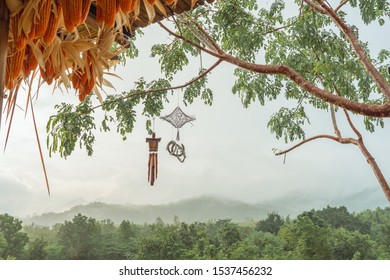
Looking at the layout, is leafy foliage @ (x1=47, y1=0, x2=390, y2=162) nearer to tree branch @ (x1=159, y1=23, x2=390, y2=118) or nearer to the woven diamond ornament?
the woven diamond ornament

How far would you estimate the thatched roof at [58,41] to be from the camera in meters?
0.48

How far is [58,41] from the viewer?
0.57 metres

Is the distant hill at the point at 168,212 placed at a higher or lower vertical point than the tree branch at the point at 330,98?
lower

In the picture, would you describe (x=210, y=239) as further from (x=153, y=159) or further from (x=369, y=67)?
(x=369, y=67)

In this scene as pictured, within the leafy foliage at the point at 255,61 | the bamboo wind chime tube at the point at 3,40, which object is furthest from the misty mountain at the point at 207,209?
the bamboo wind chime tube at the point at 3,40

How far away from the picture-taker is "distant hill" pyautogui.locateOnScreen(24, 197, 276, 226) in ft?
19.8

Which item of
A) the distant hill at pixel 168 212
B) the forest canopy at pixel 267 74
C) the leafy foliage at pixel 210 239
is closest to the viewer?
the forest canopy at pixel 267 74

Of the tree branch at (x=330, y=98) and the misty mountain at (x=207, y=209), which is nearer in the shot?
the tree branch at (x=330, y=98)

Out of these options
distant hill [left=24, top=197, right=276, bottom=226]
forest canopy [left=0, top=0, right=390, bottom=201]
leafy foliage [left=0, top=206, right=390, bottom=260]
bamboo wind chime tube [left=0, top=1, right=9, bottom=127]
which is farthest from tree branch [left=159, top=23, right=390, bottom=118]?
distant hill [left=24, top=197, right=276, bottom=226]

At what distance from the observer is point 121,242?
5555 mm

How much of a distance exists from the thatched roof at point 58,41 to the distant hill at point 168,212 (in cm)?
542

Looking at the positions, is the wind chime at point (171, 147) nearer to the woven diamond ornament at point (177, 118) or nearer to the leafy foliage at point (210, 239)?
Result: the woven diamond ornament at point (177, 118)

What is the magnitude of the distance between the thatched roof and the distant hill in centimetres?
542

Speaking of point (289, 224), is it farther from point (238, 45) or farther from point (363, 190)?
point (238, 45)
